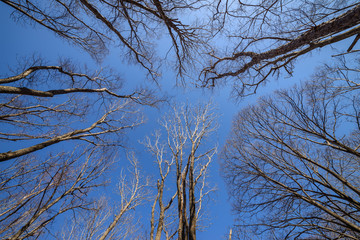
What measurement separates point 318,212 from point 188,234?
411 centimetres

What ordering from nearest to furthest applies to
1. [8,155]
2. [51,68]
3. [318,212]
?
1. [8,155]
2. [51,68]
3. [318,212]

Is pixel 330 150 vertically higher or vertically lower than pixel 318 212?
higher

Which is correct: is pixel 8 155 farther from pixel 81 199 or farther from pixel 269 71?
pixel 269 71

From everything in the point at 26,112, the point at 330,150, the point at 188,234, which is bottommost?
the point at 188,234

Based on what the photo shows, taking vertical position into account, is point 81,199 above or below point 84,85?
below

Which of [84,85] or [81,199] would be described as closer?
[81,199]

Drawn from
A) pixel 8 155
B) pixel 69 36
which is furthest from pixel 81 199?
pixel 69 36

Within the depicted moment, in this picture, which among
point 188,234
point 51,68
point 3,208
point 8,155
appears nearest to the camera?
point 8,155

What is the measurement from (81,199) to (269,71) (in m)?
7.01

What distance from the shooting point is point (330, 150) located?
465 centimetres

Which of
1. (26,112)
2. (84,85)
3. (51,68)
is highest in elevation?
(84,85)

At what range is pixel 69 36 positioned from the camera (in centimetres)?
420

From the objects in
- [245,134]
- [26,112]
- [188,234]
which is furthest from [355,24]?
[26,112]

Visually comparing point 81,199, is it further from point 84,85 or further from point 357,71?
point 357,71
